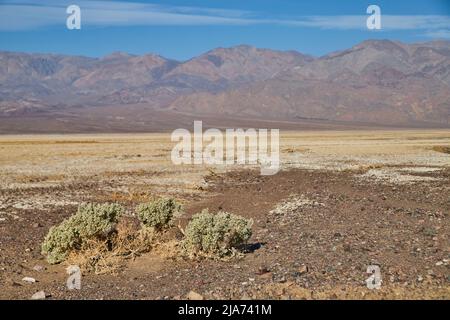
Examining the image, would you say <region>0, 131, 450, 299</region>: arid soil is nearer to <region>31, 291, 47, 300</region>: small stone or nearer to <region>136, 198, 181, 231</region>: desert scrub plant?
<region>31, 291, 47, 300</region>: small stone

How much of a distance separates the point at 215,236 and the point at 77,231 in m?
2.45

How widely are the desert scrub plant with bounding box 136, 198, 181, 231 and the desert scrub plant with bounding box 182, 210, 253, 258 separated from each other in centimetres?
138

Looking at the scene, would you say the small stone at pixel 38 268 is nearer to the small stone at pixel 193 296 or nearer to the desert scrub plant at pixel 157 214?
the desert scrub plant at pixel 157 214

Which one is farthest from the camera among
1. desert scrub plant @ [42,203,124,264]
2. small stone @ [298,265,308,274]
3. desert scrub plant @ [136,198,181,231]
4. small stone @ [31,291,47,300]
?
desert scrub plant @ [136,198,181,231]

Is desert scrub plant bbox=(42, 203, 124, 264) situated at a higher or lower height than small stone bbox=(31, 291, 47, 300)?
higher

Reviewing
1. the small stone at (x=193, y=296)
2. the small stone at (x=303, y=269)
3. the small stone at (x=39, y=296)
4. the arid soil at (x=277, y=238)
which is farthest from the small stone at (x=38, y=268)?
the small stone at (x=303, y=269)

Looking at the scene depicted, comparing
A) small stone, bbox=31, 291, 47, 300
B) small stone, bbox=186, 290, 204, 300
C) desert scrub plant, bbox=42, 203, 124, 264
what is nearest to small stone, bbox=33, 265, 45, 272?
desert scrub plant, bbox=42, 203, 124, 264

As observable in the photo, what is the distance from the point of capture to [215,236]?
969cm

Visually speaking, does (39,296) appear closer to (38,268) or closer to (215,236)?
(38,268)

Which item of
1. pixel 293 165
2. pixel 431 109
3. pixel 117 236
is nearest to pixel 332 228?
pixel 117 236

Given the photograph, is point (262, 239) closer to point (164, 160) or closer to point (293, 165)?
point (293, 165)

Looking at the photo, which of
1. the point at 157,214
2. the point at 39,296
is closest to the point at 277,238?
the point at 157,214

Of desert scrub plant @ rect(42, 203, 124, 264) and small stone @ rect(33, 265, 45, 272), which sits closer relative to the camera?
small stone @ rect(33, 265, 45, 272)

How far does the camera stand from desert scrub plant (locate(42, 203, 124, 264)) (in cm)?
991
